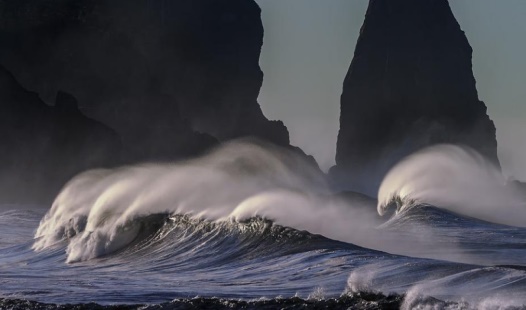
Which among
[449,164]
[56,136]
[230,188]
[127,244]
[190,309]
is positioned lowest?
[190,309]

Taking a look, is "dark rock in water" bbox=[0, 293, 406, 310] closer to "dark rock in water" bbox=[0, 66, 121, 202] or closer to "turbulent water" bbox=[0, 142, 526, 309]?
"turbulent water" bbox=[0, 142, 526, 309]

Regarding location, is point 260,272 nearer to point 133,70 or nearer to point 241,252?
point 241,252

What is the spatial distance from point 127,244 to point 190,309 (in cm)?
1225

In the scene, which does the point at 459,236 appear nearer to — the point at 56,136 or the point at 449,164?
the point at 449,164

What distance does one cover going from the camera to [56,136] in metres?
96.2

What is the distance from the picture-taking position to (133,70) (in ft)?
339

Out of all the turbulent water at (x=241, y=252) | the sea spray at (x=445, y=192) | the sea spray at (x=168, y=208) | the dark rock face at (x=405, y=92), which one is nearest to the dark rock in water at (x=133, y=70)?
the dark rock face at (x=405, y=92)

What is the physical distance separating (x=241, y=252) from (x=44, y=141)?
75.2 meters

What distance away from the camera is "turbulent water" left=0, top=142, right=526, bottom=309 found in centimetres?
1529

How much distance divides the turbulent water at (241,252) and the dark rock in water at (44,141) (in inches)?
1888

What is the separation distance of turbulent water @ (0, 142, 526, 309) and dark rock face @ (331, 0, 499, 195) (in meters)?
81.2

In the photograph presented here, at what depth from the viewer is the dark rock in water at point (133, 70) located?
327 feet

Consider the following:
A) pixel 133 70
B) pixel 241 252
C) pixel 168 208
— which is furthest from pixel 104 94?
pixel 241 252

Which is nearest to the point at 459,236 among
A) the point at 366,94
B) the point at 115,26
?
the point at 115,26
